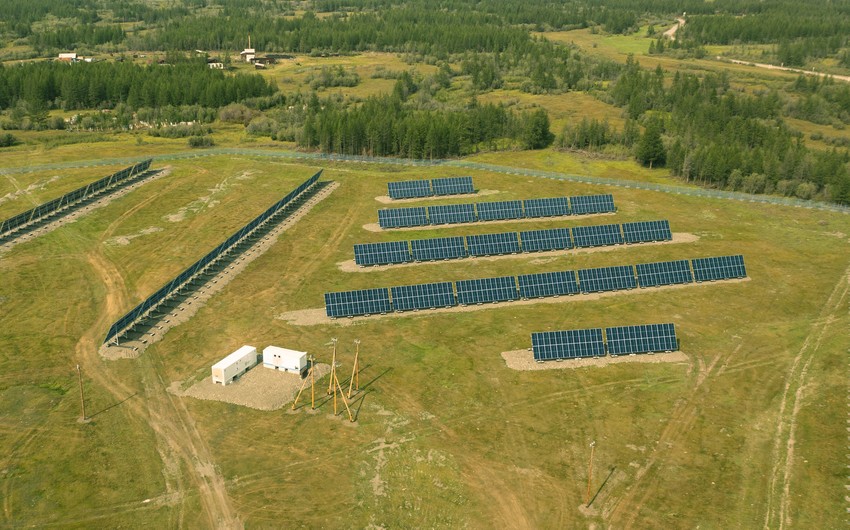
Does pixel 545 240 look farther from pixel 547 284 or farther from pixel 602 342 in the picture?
pixel 602 342

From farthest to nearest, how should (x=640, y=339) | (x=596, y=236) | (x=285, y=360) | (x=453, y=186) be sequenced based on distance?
(x=453, y=186) → (x=596, y=236) → (x=640, y=339) → (x=285, y=360)

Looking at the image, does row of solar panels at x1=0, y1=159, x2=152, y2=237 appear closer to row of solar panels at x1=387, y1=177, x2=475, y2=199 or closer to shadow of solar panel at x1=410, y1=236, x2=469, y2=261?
row of solar panels at x1=387, y1=177, x2=475, y2=199

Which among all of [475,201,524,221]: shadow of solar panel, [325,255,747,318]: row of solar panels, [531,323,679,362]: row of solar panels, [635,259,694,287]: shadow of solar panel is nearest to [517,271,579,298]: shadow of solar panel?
[325,255,747,318]: row of solar panels

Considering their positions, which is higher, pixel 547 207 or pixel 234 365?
pixel 547 207

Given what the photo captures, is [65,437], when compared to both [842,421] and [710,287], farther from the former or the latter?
[710,287]

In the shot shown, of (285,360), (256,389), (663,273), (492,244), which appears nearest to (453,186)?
(492,244)

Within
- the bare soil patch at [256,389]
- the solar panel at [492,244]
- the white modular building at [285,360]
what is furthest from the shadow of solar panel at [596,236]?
the white modular building at [285,360]

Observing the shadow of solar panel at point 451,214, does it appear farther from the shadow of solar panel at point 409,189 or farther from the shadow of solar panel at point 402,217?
the shadow of solar panel at point 409,189
